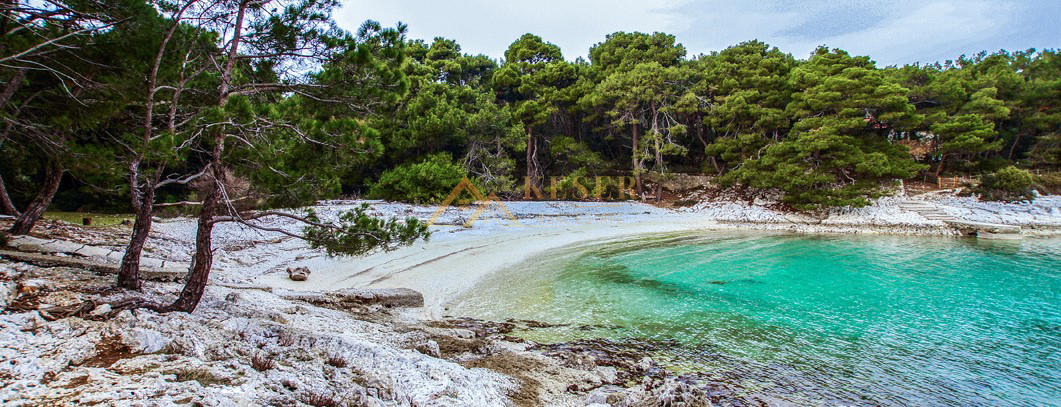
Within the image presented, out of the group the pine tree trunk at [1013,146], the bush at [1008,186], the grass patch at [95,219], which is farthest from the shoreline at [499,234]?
the pine tree trunk at [1013,146]

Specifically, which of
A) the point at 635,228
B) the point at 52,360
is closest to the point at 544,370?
the point at 52,360

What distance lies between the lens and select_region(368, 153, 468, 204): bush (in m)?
16.3

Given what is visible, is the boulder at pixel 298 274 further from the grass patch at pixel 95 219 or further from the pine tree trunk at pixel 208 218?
the grass patch at pixel 95 219

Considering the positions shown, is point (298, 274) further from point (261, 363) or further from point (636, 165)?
point (636, 165)

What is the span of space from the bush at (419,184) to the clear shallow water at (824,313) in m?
7.38

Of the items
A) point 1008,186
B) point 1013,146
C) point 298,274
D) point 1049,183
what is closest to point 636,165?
point 1008,186

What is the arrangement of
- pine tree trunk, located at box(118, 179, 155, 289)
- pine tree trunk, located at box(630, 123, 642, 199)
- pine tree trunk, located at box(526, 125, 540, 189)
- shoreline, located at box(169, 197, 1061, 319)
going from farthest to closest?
pine tree trunk, located at box(526, 125, 540, 189) < pine tree trunk, located at box(630, 123, 642, 199) < shoreline, located at box(169, 197, 1061, 319) < pine tree trunk, located at box(118, 179, 155, 289)

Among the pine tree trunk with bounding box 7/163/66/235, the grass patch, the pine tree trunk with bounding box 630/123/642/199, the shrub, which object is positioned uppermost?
the pine tree trunk with bounding box 630/123/642/199

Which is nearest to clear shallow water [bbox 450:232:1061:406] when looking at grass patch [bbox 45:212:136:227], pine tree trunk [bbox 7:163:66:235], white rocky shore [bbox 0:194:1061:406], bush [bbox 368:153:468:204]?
white rocky shore [bbox 0:194:1061:406]

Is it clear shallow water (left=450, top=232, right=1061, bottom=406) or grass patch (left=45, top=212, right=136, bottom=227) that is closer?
clear shallow water (left=450, top=232, right=1061, bottom=406)

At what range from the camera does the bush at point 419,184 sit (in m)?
16.3

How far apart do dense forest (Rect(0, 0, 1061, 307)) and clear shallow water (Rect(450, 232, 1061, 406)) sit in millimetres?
3553

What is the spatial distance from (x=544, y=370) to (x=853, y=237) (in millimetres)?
16450

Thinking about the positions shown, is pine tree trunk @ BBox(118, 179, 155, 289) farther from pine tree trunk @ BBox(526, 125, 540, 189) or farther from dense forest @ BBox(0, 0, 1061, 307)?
pine tree trunk @ BBox(526, 125, 540, 189)
